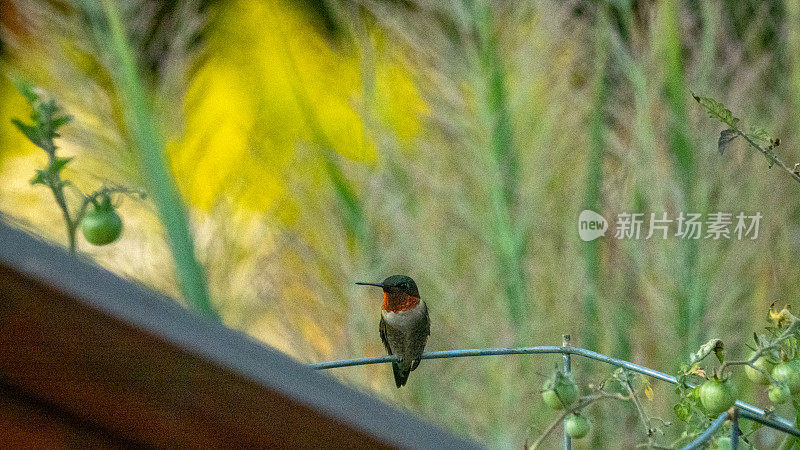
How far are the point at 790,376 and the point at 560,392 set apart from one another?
3.3 inches

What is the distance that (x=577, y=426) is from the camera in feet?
0.98

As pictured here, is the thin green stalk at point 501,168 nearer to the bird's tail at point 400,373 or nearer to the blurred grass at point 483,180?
the blurred grass at point 483,180

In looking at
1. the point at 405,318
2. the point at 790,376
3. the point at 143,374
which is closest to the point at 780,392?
the point at 790,376

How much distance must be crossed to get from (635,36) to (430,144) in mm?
261

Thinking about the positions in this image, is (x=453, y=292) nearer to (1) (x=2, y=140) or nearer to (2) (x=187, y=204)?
(2) (x=187, y=204)

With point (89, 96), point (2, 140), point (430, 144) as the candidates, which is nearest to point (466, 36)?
point (430, 144)

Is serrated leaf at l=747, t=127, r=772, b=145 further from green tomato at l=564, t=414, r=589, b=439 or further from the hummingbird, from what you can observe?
the hummingbird

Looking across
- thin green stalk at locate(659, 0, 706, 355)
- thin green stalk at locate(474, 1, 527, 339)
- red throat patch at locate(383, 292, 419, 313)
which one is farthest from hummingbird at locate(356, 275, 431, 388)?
thin green stalk at locate(659, 0, 706, 355)

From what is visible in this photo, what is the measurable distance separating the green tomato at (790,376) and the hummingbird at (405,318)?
323 millimetres

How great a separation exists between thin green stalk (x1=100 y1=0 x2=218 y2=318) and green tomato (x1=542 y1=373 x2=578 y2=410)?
0.52m

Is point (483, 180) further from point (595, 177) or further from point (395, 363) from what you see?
point (395, 363)

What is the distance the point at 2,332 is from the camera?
0.31 feet

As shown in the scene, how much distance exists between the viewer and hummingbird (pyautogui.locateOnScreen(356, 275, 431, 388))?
0.56 metres
